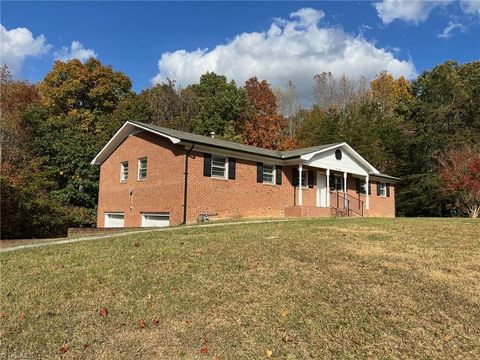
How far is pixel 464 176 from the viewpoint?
2528 centimetres

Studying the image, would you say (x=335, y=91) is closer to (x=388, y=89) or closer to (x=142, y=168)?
(x=388, y=89)

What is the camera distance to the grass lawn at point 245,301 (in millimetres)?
4633

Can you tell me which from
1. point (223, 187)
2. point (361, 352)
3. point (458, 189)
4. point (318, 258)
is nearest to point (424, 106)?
point (458, 189)

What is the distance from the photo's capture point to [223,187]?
736 inches

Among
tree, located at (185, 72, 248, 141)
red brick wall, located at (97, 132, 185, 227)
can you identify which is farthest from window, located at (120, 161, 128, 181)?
tree, located at (185, 72, 248, 141)

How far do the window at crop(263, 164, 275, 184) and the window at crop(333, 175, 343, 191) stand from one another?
554 centimetres

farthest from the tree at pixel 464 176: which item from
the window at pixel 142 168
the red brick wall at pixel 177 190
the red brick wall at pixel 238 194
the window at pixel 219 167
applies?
the window at pixel 142 168

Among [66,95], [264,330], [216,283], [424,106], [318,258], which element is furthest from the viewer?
[66,95]

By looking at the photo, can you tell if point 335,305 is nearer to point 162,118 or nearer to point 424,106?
point 424,106

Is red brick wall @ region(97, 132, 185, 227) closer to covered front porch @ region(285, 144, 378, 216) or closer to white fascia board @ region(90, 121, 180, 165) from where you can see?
white fascia board @ region(90, 121, 180, 165)

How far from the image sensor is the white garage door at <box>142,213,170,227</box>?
1860 centimetres

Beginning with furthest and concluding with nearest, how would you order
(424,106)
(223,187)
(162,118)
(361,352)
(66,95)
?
(162,118) → (66,95) → (424,106) → (223,187) → (361,352)

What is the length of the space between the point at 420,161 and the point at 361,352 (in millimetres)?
32108

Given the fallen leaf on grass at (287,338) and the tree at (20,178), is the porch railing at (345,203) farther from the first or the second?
the fallen leaf on grass at (287,338)
